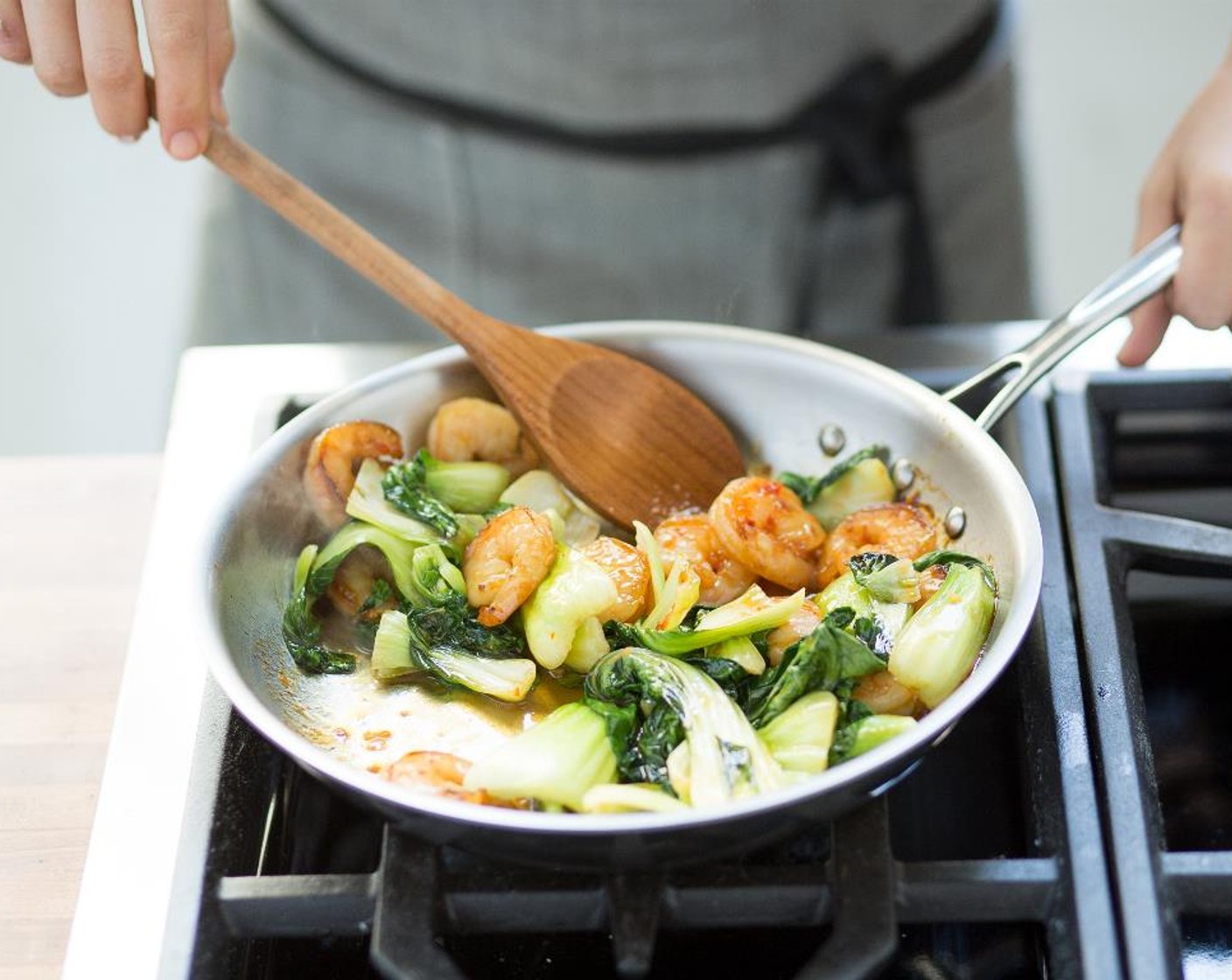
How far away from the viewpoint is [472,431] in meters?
1.59

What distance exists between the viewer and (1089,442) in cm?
159

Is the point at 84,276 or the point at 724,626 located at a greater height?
the point at 84,276

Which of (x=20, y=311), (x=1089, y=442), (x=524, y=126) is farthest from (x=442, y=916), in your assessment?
(x=20, y=311)

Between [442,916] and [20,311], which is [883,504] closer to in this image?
[442,916]

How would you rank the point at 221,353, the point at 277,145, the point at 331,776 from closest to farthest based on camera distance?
the point at 331,776 < the point at 221,353 < the point at 277,145

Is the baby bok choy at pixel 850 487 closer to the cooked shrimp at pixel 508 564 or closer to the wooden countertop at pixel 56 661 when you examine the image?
the cooked shrimp at pixel 508 564

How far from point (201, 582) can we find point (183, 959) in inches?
13.9

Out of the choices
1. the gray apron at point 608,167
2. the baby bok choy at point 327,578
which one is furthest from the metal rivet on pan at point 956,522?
the gray apron at point 608,167

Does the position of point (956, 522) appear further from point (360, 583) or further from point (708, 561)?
point (360, 583)

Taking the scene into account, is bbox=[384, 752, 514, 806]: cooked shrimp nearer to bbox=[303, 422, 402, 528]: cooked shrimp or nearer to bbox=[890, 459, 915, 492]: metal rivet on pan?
bbox=[303, 422, 402, 528]: cooked shrimp

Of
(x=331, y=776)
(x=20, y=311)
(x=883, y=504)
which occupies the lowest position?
(x=331, y=776)

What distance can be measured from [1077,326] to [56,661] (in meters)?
1.22

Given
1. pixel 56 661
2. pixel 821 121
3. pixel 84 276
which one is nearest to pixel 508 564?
pixel 56 661

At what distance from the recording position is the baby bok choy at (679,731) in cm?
115
